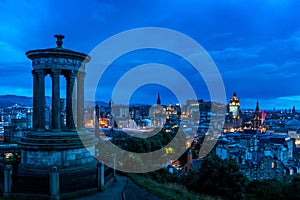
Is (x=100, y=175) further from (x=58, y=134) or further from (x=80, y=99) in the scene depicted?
(x=80, y=99)

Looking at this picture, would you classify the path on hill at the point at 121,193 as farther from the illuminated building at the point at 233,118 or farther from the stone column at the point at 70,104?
the illuminated building at the point at 233,118

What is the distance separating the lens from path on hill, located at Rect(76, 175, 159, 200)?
12664mm

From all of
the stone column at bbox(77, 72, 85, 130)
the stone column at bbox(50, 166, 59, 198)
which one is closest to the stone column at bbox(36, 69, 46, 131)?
the stone column at bbox(77, 72, 85, 130)

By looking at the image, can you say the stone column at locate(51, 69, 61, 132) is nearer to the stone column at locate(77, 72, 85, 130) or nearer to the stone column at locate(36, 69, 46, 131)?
the stone column at locate(36, 69, 46, 131)

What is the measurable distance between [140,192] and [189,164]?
26.5m

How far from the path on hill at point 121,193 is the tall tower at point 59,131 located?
28.6 inches

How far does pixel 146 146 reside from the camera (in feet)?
89.5

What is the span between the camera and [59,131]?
49.4 feet

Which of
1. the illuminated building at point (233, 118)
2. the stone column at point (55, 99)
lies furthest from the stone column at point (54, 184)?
the illuminated building at point (233, 118)

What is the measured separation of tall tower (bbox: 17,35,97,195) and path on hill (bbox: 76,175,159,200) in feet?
2.39

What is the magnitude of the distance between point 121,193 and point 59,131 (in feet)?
16.3

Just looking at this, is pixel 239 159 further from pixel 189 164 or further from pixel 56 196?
pixel 56 196

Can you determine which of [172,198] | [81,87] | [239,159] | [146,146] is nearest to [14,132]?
[146,146]

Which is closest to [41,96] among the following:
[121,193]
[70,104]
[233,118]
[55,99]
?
[55,99]
